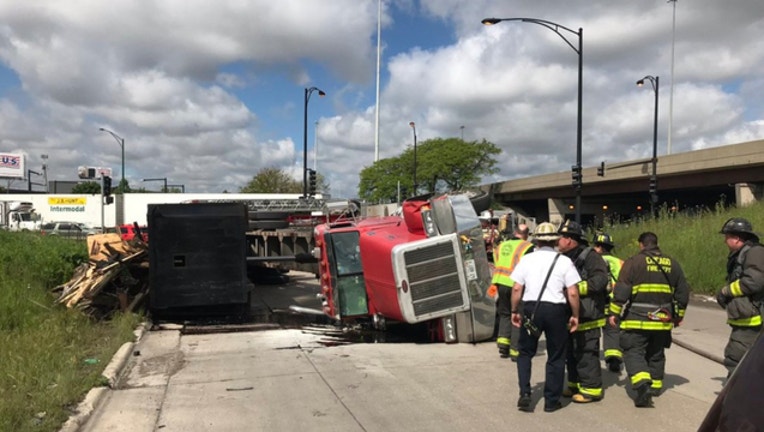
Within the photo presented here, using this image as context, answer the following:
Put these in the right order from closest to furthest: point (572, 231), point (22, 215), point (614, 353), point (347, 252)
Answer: point (572, 231) → point (614, 353) → point (347, 252) → point (22, 215)

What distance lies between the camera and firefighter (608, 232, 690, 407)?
5.60 metres

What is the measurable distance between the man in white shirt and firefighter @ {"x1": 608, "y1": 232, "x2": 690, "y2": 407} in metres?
0.65

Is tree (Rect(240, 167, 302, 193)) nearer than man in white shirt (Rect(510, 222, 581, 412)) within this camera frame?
No

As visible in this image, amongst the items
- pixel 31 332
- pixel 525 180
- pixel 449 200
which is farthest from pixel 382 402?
pixel 525 180

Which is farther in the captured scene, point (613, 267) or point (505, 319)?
point (505, 319)

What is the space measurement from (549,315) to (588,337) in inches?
29.4

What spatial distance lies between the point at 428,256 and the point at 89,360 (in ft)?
14.3

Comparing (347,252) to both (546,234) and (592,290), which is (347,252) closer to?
(546,234)

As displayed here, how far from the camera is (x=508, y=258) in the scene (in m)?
7.57

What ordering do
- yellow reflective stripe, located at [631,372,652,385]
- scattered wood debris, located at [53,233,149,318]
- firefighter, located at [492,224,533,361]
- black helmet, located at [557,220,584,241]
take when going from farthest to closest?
scattered wood debris, located at [53,233,149,318] → firefighter, located at [492,224,533,361] → black helmet, located at [557,220,584,241] → yellow reflective stripe, located at [631,372,652,385]

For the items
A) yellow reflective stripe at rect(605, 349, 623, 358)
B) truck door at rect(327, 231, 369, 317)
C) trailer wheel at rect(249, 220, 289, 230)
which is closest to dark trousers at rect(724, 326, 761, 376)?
yellow reflective stripe at rect(605, 349, 623, 358)

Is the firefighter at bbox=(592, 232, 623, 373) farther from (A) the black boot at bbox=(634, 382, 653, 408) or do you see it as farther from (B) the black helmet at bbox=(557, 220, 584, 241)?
(A) the black boot at bbox=(634, 382, 653, 408)

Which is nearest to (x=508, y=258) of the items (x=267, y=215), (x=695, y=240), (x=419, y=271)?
(x=419, y=271)

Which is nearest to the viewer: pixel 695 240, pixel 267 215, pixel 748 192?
pixel 695 240
